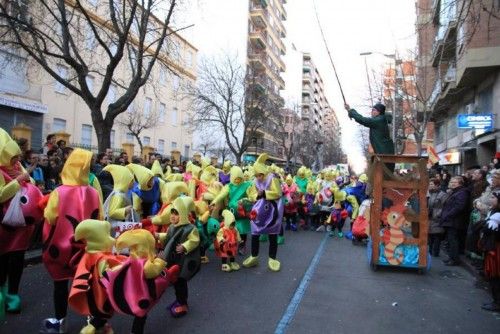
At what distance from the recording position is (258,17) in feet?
189

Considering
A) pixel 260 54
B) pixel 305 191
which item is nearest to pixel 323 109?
A: pixel 260 54

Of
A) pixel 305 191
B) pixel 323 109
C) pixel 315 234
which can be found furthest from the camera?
pixel 323 109

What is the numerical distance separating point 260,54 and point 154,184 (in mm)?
49236

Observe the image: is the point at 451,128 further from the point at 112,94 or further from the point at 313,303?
the point at 313,303

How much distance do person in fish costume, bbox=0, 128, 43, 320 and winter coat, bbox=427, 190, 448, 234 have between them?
25.6 feet

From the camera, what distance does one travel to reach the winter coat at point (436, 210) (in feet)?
32.6

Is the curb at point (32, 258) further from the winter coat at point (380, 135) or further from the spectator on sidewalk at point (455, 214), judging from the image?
the spectator on sidewalk at point (455, 214)

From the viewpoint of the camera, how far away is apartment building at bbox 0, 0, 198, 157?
58.5 ft

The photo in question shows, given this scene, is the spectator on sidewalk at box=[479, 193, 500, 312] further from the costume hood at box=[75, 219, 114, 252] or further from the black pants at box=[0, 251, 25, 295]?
the black pants at box=[0, 251, 25, 295]

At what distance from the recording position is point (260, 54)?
5447cm

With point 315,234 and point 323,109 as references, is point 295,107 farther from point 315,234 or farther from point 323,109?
point 323,109

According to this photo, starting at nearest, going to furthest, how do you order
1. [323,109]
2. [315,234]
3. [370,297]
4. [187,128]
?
[370,297]
[315,234]
[187,128]
[323,109]

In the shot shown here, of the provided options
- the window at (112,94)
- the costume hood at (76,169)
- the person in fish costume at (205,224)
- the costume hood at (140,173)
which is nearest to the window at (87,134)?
the window at (112,94)

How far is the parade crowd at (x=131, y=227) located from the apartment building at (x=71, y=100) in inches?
329
